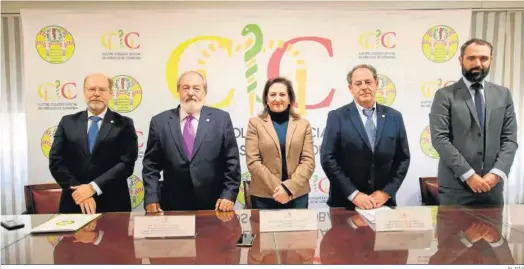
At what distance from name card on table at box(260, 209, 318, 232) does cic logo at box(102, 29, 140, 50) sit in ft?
7.17

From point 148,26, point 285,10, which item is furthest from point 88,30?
point 285,10

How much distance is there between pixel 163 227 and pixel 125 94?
6.43 feet

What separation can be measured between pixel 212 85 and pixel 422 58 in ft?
5.81

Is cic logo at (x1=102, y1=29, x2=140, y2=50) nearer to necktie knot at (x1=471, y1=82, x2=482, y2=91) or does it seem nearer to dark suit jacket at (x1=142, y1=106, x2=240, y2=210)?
dark suit jacket at (x1=142, y1=106, x2=240, y2=210)

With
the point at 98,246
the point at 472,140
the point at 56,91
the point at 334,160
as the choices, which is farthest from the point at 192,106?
the point at 472,140

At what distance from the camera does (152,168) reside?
271 cm

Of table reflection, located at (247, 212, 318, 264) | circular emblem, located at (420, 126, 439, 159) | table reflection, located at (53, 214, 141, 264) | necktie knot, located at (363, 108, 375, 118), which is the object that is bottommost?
table reflection, located at (53, 214, 141, 264)

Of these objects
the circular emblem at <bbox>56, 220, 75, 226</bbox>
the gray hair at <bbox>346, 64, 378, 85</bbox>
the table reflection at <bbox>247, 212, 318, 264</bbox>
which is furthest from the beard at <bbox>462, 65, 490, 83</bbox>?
the circular emblem at <bbox>56, 220, 75, 226</bbox>

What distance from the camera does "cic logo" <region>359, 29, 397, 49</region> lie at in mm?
3268

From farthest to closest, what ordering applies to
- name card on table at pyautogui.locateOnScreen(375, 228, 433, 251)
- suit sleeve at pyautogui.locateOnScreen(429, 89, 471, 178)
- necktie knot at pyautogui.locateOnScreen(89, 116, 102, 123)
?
1. necktie knot at pyautogui.locateOnScreen(89, 116, 102, 123)
2. suit sleeve at pyautogui.locateOnScreen(429, 89, 471, 178)
3. name card on table at pyautogui.locateOnScreen(375, 228, 433, 251)

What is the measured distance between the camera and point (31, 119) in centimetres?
321

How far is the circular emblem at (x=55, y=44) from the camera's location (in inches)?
126

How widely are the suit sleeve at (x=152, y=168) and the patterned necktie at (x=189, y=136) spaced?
0.62ft
